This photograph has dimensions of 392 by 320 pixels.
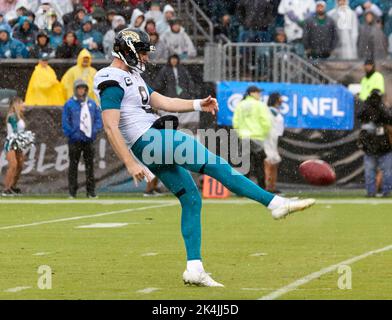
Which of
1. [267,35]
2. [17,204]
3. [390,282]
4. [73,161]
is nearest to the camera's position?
[390,282]

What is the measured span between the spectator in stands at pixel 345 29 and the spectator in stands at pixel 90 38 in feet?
15.4

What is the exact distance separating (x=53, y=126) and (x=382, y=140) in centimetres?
604

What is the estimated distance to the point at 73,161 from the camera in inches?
880

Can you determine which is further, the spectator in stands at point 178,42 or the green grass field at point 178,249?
the spectator in stands at point 178,42

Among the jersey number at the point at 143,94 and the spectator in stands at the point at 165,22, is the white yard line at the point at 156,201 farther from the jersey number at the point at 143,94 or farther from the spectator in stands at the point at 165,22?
the jersey number at the point at 143,94

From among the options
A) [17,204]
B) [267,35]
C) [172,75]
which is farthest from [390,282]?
[267,35]

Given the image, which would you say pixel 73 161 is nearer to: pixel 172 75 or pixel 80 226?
pixel 172 75

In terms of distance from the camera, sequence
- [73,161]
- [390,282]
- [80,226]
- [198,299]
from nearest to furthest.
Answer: [198,299], [390,282], [80,226], [73,161]

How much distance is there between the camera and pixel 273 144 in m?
22.9

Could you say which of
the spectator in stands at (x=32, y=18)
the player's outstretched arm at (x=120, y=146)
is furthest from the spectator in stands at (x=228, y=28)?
the player's outstretched arm at (x=120, y=146)

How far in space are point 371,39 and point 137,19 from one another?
→ 471cm

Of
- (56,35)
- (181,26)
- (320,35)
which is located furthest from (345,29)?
(56,35)

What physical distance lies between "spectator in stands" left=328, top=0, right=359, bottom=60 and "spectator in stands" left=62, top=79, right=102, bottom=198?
5.67 m

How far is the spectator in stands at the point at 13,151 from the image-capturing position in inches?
893
